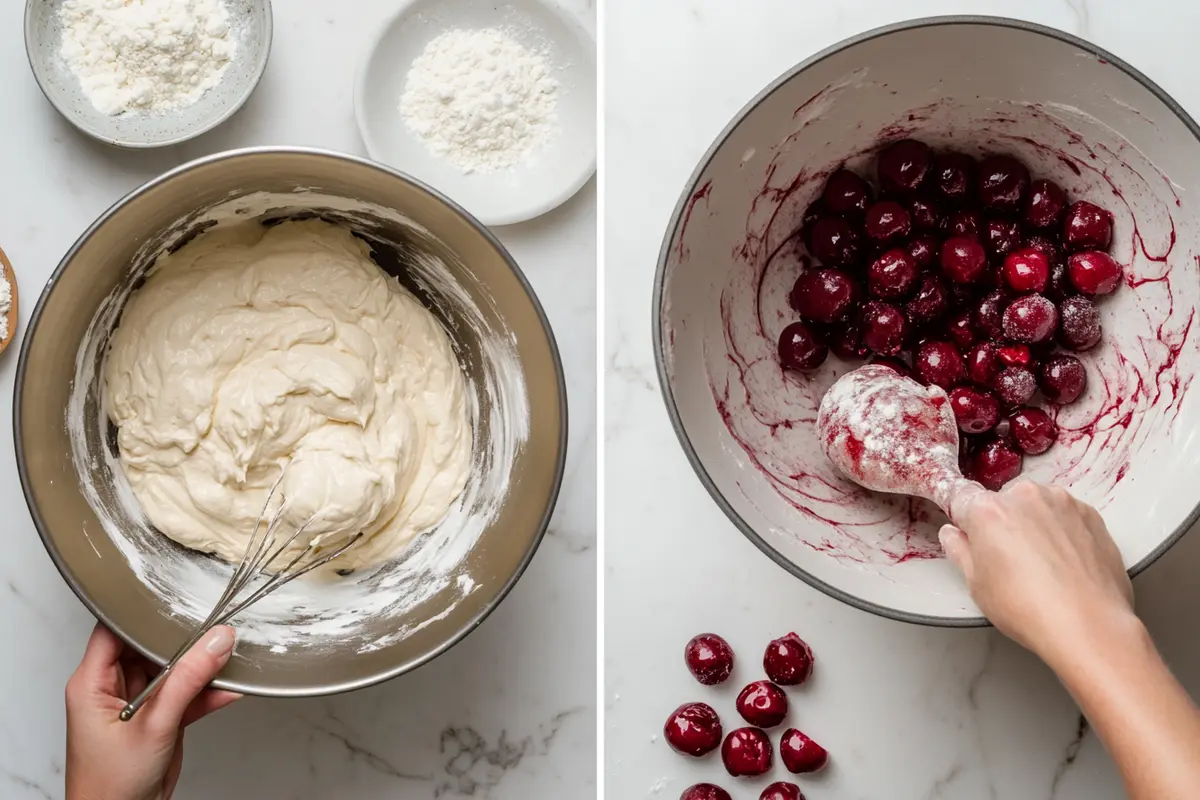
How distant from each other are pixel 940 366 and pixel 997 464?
131mm

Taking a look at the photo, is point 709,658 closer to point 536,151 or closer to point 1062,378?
point 1062,378

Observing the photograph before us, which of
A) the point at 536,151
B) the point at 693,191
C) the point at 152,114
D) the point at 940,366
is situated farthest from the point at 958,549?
the point at 152,114

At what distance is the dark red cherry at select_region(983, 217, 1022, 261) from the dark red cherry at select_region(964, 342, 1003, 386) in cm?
11

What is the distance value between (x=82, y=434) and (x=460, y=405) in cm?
44

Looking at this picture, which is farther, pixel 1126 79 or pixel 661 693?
pixel 661 693

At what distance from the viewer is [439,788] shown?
139 cm

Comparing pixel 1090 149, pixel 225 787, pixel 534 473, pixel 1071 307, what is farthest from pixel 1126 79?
pixel 225 787

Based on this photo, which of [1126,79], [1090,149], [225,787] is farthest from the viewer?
[225,787]

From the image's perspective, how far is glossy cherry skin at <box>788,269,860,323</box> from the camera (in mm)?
1170

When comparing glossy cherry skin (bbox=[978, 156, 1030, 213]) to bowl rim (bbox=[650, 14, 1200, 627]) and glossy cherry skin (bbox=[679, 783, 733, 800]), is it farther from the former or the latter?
glossy cherry skin (bbox=[679, 783, 733, 800])

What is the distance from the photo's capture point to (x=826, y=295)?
3.84 feet

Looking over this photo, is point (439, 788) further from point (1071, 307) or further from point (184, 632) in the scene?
point (1071, 307)

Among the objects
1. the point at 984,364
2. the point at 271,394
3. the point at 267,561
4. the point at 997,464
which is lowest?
the point at 267,561

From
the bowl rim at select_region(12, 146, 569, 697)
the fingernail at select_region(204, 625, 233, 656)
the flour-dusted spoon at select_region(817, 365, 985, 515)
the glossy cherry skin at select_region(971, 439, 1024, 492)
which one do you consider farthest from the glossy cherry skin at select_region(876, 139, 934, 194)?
the fingernail at select_region(204, 625, 233, 656)
